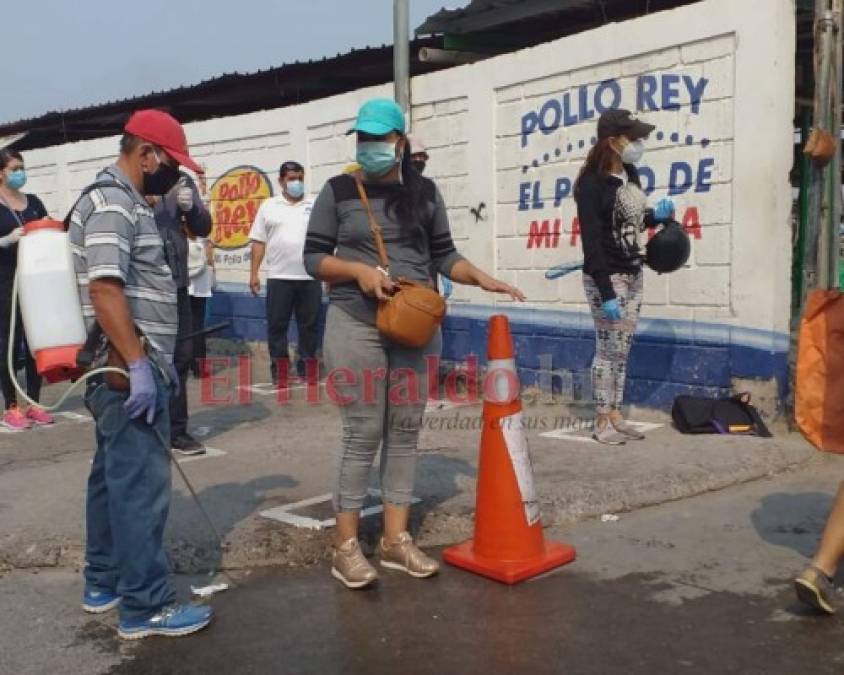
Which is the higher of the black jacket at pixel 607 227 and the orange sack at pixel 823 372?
the black jacket at pixel 607 227

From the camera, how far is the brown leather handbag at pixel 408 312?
12.3 ft

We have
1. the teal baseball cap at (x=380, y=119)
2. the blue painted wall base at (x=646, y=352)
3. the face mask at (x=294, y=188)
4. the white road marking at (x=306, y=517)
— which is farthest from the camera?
the face mask at (x=294, y=188)

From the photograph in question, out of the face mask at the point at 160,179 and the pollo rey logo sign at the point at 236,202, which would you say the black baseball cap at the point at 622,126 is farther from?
the pollo rey logo sign at the point at 236,202

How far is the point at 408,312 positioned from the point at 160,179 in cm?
105

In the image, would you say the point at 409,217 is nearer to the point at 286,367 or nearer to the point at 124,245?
the point at 124,245

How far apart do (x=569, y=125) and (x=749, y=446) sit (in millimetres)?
2879

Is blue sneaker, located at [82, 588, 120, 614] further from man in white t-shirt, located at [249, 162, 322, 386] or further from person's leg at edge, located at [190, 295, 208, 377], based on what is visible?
person's leg at edge, located at [190, 295, 208, 377]

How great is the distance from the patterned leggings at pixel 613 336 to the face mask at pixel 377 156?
7.88ft

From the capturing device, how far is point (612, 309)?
5773 millimetres

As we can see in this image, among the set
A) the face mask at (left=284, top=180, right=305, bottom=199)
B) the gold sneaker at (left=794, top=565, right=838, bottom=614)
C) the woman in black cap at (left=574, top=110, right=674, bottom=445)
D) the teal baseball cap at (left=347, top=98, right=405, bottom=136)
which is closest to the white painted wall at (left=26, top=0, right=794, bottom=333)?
the woman in black cap at (left=574, top=110, right=674, bottom=445)

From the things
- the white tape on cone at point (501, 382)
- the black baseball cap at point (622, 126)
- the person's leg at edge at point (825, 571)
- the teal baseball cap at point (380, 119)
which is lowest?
the person's leg at edge at point (825, 571)

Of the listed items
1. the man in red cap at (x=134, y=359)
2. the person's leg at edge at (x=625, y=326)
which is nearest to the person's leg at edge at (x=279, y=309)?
the person's leg at edge at (x=625, y=326)

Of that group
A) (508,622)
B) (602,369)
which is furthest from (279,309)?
(508,622)

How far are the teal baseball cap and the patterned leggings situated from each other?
2413mm
